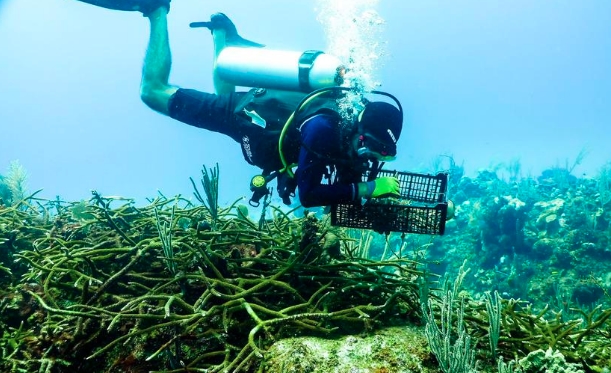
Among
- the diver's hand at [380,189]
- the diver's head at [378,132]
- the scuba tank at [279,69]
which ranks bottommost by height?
the diver's hand at [380,189]

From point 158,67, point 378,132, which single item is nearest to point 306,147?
point 378,132

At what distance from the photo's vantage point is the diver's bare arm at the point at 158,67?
568 cm

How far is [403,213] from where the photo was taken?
3.54 m

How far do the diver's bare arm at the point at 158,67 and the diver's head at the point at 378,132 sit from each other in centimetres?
345

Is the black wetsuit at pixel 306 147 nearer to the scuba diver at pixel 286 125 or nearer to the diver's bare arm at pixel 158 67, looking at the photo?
the scuba diver at pixel 286 125

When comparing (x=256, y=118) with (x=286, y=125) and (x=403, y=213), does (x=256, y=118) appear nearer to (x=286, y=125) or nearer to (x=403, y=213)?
(x=286, y=125)

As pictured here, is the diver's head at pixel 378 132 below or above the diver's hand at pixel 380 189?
above

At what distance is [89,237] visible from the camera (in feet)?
13.5

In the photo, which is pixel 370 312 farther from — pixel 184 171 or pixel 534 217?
pixel 184 171

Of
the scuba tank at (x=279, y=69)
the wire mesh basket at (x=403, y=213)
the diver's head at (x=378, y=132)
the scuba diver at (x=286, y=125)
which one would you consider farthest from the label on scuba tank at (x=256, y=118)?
the wire mesh basket at (x=403, y=213)

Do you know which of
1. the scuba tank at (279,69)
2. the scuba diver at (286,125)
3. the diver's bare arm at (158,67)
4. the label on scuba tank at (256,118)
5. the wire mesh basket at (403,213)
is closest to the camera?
the wire mesh basket at (403,213)

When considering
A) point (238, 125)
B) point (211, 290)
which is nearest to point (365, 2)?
point (238, 125)

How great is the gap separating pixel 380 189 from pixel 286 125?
1227mm

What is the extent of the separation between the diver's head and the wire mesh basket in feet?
1.66
